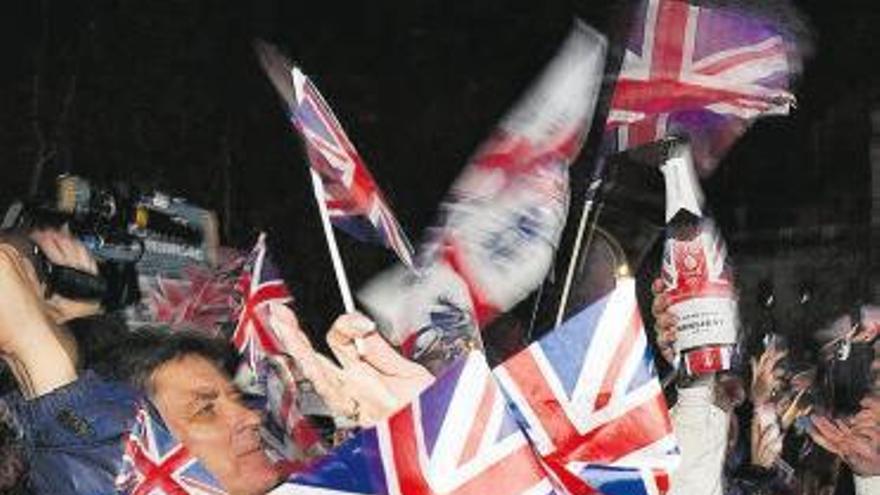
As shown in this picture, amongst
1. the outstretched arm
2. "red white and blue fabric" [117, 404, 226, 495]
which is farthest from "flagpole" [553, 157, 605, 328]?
the outstretched arm

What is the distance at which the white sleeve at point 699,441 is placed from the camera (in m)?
3.79

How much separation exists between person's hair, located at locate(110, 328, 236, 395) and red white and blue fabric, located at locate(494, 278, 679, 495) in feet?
2.58

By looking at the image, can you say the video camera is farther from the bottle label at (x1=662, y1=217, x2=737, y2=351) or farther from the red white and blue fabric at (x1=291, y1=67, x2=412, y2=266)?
the bottle label at (x1=662, y1=217, x2=737, y2=351)

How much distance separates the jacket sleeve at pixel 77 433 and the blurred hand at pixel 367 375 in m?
0.47

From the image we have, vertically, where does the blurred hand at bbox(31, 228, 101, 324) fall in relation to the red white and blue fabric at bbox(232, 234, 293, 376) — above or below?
above

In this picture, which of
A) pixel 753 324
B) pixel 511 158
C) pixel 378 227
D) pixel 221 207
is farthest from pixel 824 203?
pixel 378 227

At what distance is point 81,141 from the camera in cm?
841

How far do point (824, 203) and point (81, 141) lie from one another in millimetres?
4632

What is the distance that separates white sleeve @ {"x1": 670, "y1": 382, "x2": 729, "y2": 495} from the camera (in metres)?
3.79

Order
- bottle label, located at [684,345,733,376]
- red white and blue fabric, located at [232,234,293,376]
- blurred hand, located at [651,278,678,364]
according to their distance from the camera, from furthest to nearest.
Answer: blurred hand, located at [651,278,678,364]
bottle label, located at [684,345,733,376]
red white and blue fabric, located at [232,234,293,376]

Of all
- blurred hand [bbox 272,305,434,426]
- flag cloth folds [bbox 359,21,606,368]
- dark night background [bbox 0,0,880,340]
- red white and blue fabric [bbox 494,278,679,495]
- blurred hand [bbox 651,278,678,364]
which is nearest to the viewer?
red white and blue fabric [bbox 494,278,679,495]

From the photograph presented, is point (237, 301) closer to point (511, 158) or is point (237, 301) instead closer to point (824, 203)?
point (511, 158)

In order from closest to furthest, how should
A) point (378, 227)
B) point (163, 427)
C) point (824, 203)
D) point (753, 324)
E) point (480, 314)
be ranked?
point (163, 427) → point (378, 227) → point (480, 314) → point (753, 324) → point (824, 203)

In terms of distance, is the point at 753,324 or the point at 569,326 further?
the point at 753,324
